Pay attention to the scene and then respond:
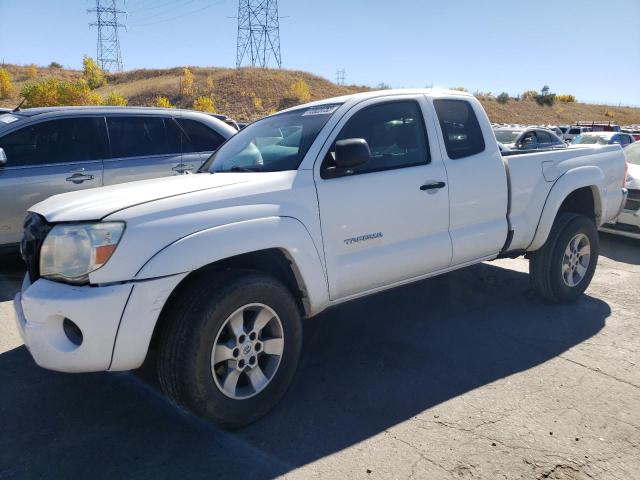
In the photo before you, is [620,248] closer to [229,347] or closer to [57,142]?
[229,347]

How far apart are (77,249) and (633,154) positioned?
30.4ft

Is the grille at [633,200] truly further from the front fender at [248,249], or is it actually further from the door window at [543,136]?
the door window at [543,136]

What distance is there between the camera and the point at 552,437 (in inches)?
113

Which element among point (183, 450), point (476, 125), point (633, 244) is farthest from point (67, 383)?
point (633, 244)

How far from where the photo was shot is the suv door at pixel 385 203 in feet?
11.0

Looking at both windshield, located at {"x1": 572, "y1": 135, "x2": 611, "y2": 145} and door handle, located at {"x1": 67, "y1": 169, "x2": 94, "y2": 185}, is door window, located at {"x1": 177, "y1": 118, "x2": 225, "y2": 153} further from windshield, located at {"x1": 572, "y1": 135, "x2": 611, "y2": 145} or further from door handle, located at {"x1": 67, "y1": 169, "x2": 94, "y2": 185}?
windshield, located at {"x1": 572, "y1": 135, "x2": 611, "y2": 145}

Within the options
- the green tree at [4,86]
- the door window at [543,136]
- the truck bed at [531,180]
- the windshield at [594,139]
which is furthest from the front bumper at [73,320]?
the green tree at [4,86]

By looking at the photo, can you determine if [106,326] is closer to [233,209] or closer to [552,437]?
[233,209]

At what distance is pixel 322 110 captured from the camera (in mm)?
3775

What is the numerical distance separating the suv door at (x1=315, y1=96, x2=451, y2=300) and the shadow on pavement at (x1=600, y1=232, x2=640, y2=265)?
4410 mm

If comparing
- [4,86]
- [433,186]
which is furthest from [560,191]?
[4,86]

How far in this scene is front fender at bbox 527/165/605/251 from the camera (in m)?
4.66

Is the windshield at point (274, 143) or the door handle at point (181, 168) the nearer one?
the windshield at point (274, 143)

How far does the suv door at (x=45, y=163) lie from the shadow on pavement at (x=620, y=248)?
679cm
